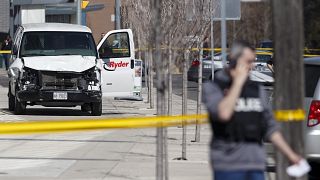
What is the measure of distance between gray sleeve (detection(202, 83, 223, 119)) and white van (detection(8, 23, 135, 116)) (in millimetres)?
12732

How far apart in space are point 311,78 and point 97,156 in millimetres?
3469

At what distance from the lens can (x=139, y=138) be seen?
15.8 meters

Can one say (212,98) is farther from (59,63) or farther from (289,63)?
(59,63)

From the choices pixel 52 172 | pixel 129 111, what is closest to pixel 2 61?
pixel 129 111

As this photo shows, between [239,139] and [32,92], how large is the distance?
1293 cm

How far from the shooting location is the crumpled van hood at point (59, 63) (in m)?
19.2

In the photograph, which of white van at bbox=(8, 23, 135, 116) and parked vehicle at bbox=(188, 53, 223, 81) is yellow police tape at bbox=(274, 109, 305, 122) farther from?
Result: parked vehicle at bbox=(188, 53, 223, 81)

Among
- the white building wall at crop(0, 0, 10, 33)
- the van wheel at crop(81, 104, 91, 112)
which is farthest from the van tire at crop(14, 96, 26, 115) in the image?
the white building wall at crop(0, 0, 10, 33)

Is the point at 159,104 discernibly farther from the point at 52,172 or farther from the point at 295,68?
the point at 52,172

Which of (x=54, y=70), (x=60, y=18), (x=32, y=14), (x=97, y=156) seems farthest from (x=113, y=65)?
(x=60, y=18)

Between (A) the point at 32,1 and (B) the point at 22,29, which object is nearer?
(B) the point at 22,29

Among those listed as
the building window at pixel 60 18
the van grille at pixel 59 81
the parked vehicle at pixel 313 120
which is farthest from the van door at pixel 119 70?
the building window at pixel 60 18

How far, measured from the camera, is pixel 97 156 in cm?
1320

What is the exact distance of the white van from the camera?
1931 cm
